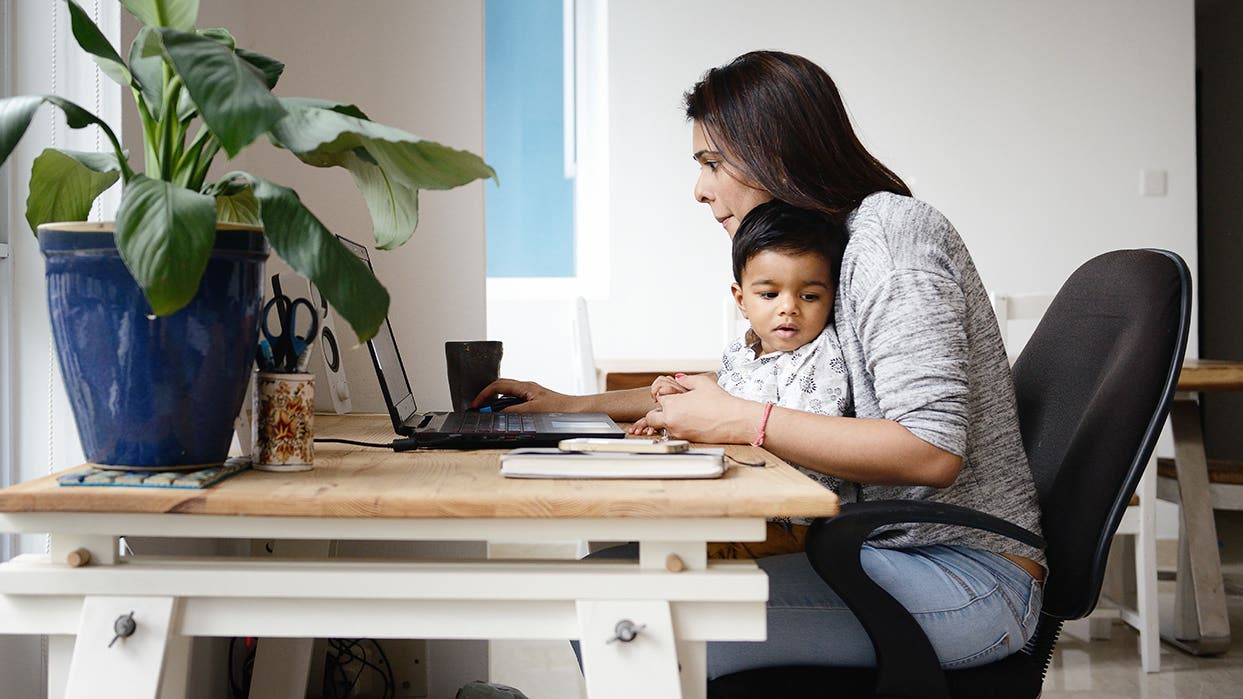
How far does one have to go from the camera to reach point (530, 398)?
5.83 feet

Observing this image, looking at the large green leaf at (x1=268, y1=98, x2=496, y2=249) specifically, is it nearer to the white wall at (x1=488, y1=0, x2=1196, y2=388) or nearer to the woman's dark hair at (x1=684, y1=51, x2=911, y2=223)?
the woman's dark hair at (x1=684, y1=51, x2=911, y2=223)

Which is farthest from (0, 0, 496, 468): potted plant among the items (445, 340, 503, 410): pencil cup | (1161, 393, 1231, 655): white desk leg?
(1161, 393, 1231, 655): white desk leg

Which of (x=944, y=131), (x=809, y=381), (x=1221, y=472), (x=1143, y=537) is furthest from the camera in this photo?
(x=944, y=131)

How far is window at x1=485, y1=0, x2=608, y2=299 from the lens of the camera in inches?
183

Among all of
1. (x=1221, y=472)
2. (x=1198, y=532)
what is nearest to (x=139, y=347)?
(x=1198, y=532)

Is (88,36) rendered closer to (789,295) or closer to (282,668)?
(789,295)

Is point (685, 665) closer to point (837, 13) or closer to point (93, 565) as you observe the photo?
point (93, 565)

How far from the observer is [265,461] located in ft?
3.39

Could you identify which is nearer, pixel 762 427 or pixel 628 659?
pixel 628 659

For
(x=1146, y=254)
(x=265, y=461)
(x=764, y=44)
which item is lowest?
(x=265, y=461)

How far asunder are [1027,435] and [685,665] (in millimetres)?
686

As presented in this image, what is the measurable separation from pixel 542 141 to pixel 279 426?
12.5 ft

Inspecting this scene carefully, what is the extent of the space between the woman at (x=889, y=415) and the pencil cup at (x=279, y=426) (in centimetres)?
46

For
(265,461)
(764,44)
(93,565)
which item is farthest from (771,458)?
(764,44)
